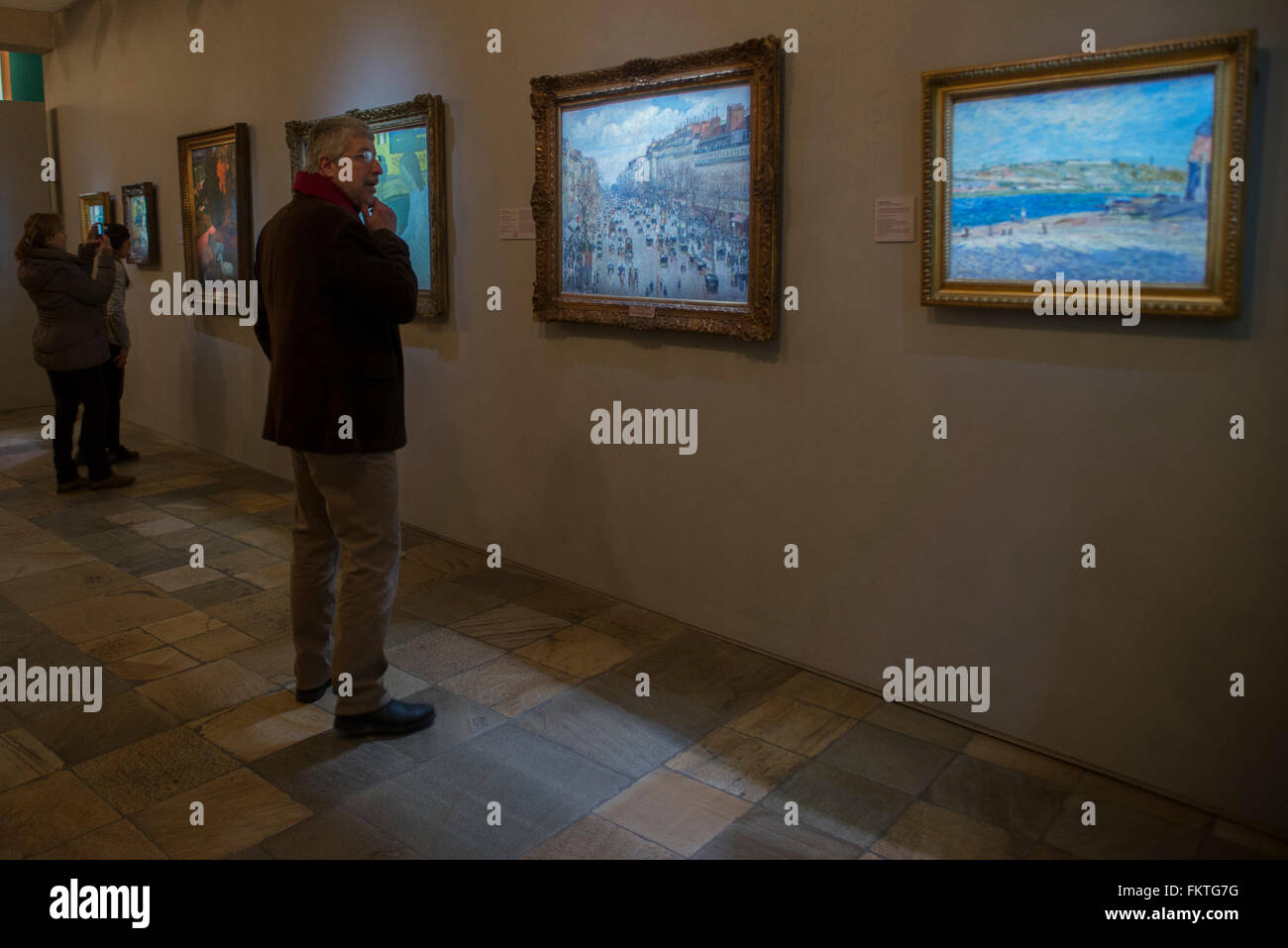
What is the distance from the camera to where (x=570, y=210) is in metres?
4.79

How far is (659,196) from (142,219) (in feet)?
20.5

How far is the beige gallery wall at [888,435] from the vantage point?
3.01 m

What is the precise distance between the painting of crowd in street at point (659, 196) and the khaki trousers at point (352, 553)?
151 cm

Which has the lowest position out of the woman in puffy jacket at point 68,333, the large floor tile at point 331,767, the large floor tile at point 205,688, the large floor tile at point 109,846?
the large floor tile at point 109,846

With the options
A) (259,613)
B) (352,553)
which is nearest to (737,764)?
(352,553)

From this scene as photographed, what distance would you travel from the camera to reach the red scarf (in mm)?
3348

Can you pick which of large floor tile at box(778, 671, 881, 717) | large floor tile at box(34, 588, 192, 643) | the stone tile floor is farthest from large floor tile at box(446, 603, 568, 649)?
large floor tile at box(34, 588, 192, 643)

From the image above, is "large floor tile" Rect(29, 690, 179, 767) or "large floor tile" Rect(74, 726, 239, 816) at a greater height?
"large floor tile" Rect(29, 690, 179, 767)

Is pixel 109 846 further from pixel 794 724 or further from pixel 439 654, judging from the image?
pixel 794 724

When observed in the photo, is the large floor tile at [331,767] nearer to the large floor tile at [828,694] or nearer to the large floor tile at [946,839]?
the large floor tile at [828,694]

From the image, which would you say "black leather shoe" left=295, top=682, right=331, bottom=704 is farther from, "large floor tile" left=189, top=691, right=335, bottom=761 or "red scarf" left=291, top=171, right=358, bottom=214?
"red scarf" left=291, top=171, right=358, bottom=214

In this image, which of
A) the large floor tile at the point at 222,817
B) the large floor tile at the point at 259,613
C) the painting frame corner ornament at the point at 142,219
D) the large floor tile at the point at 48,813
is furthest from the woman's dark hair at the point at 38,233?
the large floor tile at the point at 222,817

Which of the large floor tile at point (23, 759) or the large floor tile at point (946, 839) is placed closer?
the large floor tile at point (946, 839)

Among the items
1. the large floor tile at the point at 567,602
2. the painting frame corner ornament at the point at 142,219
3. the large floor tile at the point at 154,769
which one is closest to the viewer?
the large floor tile at the point at 154,769
